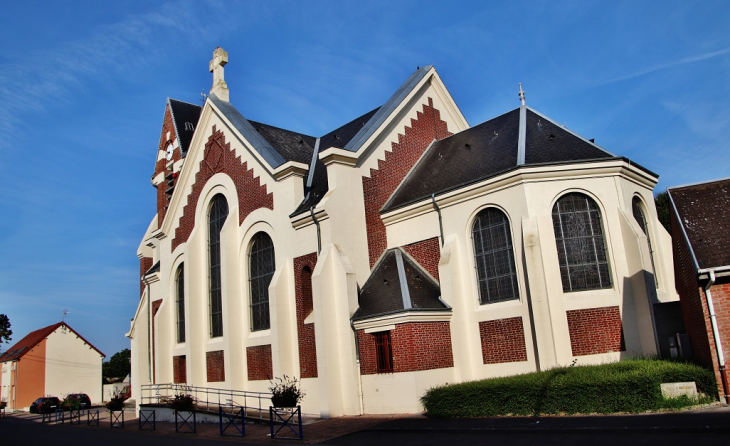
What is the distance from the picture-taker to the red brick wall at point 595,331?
57.5ft

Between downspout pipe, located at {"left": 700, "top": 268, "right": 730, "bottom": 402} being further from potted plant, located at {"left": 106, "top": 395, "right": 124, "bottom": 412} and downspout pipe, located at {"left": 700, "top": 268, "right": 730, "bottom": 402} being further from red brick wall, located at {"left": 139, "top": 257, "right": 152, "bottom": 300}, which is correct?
red brick wall, located at {"left": 139, "top": 257, "right": 152, "bottom": 300}

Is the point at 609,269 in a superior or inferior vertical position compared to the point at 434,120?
inferior

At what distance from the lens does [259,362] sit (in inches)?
942

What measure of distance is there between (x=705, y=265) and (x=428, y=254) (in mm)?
9831

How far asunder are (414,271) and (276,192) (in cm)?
692

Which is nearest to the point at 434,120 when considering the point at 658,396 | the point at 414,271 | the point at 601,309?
the point at 414,271

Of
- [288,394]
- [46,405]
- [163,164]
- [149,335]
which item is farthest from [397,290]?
[46,405]

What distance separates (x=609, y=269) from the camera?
18391 millimetres

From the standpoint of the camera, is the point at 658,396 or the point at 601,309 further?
the point at 601,309

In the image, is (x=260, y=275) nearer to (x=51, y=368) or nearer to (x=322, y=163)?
(x=322, y=163)

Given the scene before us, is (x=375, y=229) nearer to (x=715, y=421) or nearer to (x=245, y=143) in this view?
(x=245, y=143)

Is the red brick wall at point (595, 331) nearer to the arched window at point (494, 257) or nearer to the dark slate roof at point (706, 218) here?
the arched window at point (494, 257)

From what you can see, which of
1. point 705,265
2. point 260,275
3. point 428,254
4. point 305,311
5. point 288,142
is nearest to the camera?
point 705,265

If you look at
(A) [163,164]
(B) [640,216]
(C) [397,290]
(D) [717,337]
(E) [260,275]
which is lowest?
(D) [717,337]
